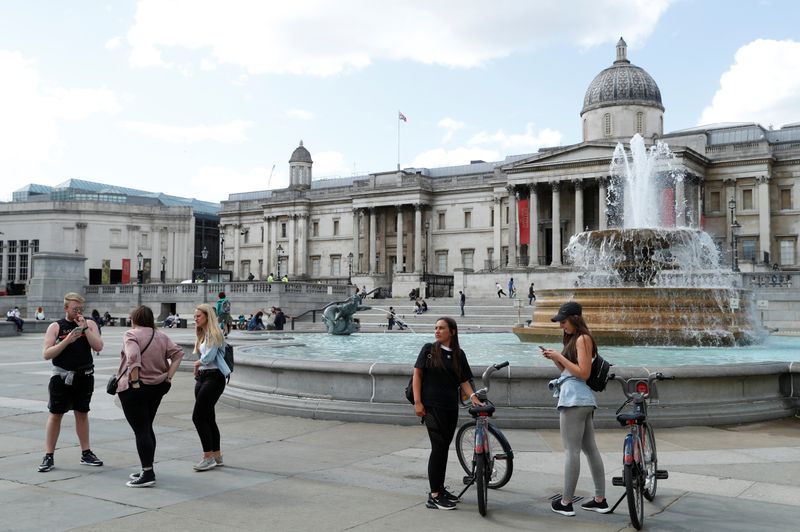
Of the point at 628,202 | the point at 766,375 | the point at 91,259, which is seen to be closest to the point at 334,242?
the point at 91,259

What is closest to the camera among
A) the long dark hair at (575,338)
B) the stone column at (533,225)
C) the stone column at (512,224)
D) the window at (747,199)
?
the long dark hair at (575,338)

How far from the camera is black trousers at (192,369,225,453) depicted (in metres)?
8.18

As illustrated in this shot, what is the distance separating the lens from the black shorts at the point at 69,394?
27.0 feet

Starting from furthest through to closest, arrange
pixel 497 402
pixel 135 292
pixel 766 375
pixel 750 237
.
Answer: pixel 750 237 < pixel 135 292 < pixel 766 375 < pixel 497 402

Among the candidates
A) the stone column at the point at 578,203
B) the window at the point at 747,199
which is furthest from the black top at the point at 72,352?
the window at the point at 747,199

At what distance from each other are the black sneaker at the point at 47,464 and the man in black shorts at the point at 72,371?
24mm

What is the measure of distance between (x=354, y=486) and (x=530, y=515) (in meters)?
1.84

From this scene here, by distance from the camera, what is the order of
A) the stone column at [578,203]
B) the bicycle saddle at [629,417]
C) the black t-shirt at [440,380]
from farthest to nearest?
1. the stone column at [578,203]
2. the black t-shirt at [440,380]
3. the bicycle saddle at [629,417]

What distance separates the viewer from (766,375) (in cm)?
1122

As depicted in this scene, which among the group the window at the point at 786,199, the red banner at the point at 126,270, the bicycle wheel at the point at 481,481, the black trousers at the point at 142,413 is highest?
the window at the point at 786,199

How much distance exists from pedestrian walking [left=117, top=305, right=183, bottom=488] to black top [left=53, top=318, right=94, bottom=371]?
833mm

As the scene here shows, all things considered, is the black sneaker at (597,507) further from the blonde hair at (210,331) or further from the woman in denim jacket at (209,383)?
the blonde hair at (210,331)

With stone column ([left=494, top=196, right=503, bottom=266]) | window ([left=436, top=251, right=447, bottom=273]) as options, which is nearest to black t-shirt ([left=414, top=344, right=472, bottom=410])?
stone column ([left=494, top=196, right=503, bottom=266])

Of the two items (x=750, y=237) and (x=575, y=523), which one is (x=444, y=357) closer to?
(x=575, y=523)
